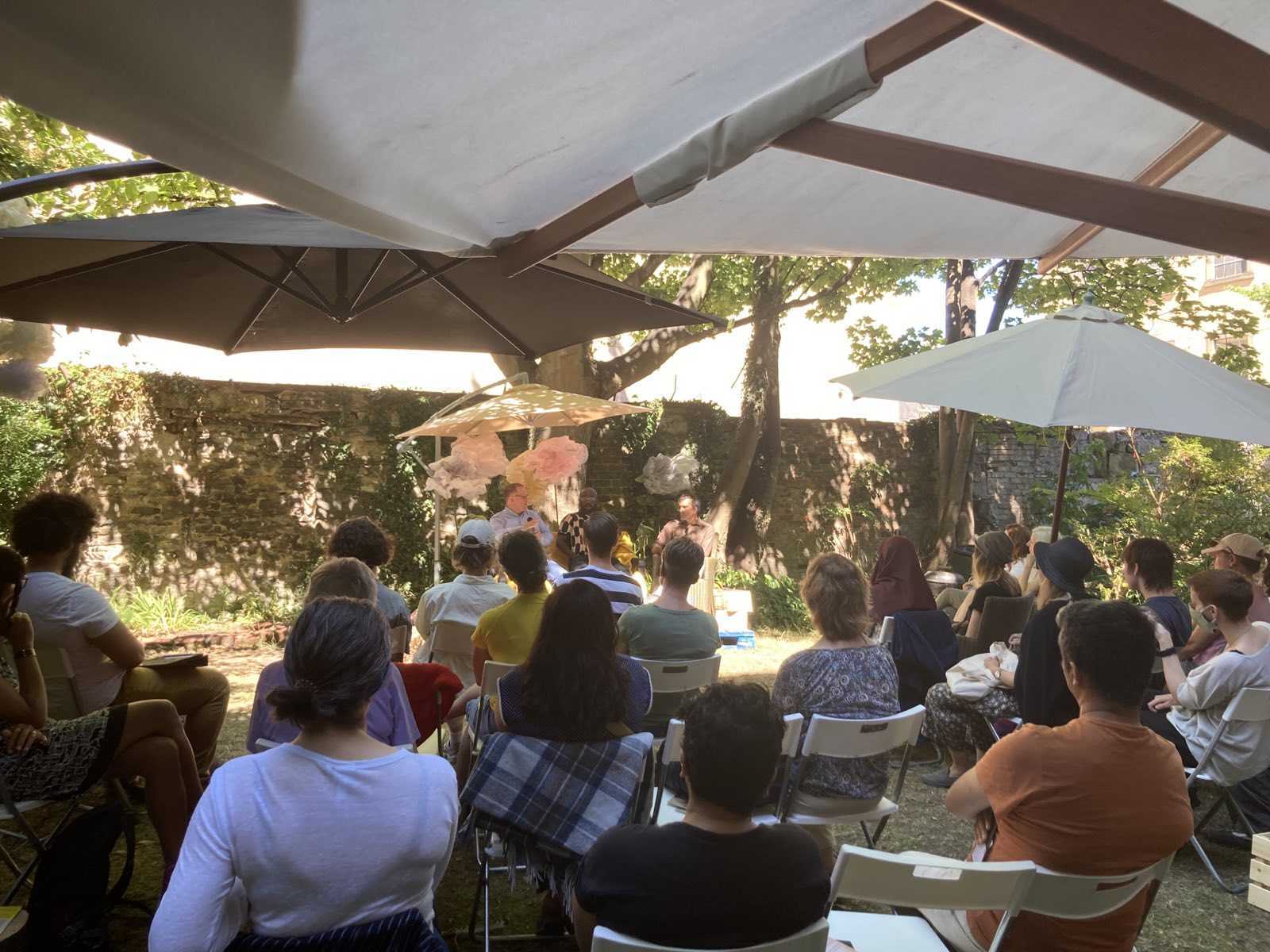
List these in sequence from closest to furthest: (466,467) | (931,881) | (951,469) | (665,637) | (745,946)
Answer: (745,946)
(931,881)
(665,637)
(466,467)
(951,469)

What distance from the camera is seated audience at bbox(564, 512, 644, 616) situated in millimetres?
4469

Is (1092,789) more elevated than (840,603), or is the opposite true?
(840,603)

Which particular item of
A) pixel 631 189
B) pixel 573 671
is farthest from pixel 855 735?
pixel 631 189

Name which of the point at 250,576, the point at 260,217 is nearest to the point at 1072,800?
the point at 260,217

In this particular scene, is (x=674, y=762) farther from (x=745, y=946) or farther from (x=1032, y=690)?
(x=1032, y=690)

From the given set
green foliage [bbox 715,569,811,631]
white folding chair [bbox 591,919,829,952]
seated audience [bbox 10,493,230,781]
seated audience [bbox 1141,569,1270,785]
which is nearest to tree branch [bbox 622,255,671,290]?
green foliage [bbox 715,569,811,631]

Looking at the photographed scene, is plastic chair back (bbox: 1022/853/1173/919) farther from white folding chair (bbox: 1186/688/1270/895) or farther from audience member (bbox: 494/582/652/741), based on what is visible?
white folding chair (bbox: 1186/688/1270/895)

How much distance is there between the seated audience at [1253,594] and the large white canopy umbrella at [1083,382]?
984 millimetres

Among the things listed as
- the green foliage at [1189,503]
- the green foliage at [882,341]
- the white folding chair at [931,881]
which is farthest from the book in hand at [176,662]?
the green foliage at [882,341]

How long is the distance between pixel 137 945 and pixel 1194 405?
158 inches

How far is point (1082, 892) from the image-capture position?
7.22 ft

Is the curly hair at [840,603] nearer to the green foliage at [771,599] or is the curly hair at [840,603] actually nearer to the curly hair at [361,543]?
the curly hair at [361,543]

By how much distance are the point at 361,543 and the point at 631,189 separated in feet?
5.94

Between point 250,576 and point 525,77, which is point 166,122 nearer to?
point 525,77
